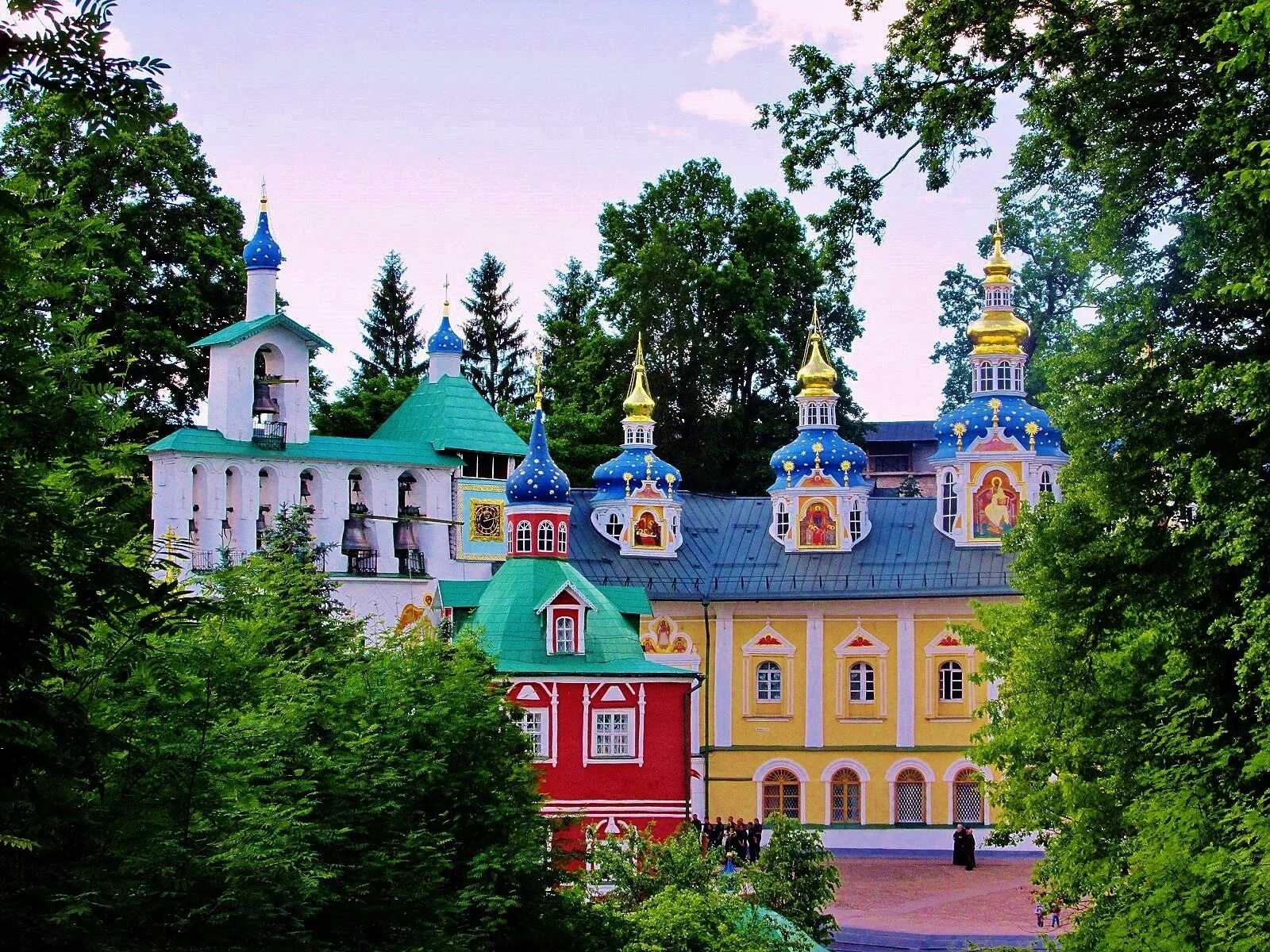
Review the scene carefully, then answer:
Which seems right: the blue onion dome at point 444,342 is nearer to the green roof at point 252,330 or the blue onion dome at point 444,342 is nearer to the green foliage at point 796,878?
the green roof at point 252,330

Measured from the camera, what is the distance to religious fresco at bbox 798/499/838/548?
55094mm

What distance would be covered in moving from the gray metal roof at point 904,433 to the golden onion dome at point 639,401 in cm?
3846

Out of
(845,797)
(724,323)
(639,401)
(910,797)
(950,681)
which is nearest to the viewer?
(910,797)

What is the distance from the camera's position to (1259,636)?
18156mm

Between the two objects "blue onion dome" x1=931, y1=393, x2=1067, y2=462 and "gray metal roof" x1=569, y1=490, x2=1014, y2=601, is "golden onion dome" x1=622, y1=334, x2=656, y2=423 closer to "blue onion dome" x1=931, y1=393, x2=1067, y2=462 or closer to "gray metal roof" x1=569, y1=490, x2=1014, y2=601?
"gray metal roof" x1=569, y1=490, x2=1014, y2=601

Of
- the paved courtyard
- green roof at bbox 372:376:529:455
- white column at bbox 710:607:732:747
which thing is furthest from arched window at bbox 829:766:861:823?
green roof at bbox 372:376:529:455

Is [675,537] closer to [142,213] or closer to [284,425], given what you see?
[284,425]

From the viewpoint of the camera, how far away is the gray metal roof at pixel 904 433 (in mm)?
96062

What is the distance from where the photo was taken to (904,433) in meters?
97.4

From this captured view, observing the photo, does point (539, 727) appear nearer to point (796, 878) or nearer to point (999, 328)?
point (796, 878)

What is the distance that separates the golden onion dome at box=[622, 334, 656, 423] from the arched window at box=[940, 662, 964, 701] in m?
10.2

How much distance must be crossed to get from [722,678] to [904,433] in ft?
146

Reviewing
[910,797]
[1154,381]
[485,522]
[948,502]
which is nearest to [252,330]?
[485,522]

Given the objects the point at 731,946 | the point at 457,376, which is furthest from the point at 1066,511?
the point at 457,376
